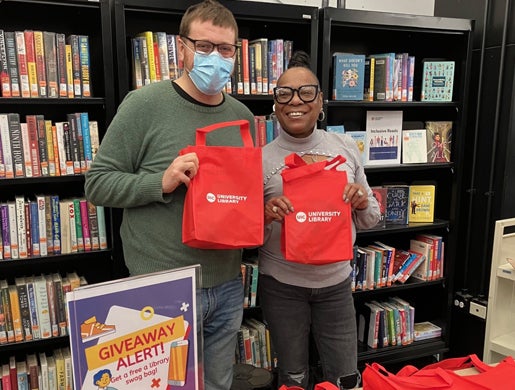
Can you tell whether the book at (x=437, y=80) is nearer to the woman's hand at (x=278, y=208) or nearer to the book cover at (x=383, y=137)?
the book cover at (x=383, y=137)

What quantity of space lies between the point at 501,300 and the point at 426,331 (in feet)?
2.44

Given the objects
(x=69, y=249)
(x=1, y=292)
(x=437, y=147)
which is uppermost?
(x=437, y=147)

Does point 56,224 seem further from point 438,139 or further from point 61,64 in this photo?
point 438,139

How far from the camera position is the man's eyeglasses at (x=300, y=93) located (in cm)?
160

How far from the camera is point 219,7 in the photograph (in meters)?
1.38

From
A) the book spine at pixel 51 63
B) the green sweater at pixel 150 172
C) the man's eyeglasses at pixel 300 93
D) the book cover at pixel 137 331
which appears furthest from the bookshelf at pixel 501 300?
the book spine at pixel 51 63

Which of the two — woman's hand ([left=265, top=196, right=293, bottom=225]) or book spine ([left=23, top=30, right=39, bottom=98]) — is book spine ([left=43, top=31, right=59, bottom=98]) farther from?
woman's hand ([left=265, top=196, right=293, bottom=225])

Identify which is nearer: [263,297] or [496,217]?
[263,297]

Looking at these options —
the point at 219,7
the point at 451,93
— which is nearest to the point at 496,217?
the point at 451,93

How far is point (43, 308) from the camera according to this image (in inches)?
79.4

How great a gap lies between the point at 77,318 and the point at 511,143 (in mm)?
2462

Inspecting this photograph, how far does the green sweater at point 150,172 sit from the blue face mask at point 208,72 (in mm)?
64

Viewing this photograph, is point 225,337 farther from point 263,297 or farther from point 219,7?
point 219,7

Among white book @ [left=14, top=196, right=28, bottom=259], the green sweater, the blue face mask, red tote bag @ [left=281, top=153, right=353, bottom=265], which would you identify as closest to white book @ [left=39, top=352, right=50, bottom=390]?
white book @ [left=14, top=196, right=28, bottom=259]
